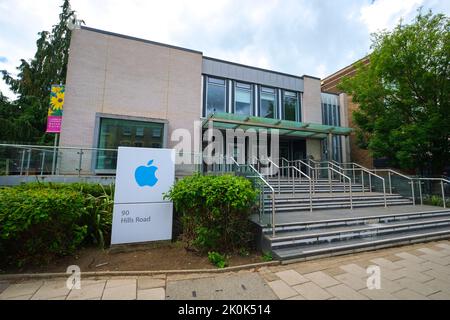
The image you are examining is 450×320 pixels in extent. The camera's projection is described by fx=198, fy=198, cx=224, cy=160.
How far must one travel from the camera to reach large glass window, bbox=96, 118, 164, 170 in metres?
8.90

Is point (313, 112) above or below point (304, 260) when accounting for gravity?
above

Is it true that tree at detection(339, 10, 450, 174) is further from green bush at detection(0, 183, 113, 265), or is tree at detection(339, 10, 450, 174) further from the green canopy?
green bush at detection(0, 183, 113, 265)

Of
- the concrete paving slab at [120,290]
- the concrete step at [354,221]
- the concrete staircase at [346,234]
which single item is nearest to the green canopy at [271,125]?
the concrete step at [354,221]

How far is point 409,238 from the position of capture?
4.41 metres

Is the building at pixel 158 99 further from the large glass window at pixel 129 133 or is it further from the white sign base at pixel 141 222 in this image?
the white sign base at pixel 141 222

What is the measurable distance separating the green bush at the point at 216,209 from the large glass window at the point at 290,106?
9.87 metres

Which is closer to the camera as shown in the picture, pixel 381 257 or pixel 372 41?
pixel 381 257

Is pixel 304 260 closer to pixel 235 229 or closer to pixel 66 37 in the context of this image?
pixel 235 229

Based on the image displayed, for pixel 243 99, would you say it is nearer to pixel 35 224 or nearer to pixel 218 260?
pixel 218 260

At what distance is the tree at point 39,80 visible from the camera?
14.7 m

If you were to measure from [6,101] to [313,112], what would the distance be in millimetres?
22950

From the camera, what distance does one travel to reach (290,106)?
12.6 metres

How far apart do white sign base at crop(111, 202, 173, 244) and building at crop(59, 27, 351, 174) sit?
180 inches
